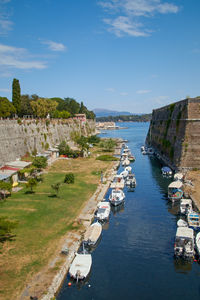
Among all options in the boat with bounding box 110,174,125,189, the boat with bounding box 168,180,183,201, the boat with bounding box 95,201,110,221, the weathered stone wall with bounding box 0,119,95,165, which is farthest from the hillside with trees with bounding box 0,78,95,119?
the boat with bounding box 168,180,183,201

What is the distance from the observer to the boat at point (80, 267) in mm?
15238

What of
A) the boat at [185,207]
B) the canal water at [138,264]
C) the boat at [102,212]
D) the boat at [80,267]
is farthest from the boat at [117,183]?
the boat at [80,267]

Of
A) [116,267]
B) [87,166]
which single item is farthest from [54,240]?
[87,166]

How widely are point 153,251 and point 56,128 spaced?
2105 inches

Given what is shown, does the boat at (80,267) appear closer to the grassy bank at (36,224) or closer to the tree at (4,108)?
the grassy bank at (36,224)

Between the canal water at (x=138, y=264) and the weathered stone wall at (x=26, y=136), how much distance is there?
868 inches

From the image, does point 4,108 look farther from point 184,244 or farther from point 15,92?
point 184,244

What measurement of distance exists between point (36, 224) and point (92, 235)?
4.69 m

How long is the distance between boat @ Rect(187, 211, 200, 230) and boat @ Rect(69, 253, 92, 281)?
9844 millimetres

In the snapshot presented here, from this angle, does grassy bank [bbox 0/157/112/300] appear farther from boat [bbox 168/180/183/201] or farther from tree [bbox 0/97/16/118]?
tree [bbox 0/97/16/118]

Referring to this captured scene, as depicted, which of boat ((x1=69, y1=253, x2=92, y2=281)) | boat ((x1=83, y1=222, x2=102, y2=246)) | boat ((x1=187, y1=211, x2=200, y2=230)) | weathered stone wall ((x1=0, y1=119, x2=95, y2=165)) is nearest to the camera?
boat ((x1=69, y1=253, x2=92, y2=281))

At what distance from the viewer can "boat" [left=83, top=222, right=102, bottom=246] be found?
19.0m

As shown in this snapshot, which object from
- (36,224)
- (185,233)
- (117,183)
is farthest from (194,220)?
(36,224)

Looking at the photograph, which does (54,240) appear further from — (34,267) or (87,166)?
(87,166)
